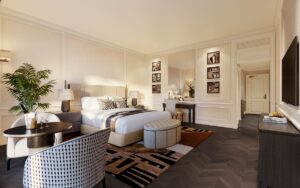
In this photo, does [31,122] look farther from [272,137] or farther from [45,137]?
[272,137]

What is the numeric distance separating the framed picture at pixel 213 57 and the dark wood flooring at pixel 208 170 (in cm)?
295

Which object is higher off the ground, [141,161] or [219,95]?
[219,95]

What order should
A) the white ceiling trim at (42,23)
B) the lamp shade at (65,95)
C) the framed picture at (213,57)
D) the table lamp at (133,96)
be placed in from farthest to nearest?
the table lamp at (133,96) → the framed picture at (213,57) → the lamp shade at (65,95) → the white ceiling trim at (42,23)

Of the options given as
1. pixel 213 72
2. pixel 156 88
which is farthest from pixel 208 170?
pixel 156 88

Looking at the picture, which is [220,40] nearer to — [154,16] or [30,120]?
[154,16]

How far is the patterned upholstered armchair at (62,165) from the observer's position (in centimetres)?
126

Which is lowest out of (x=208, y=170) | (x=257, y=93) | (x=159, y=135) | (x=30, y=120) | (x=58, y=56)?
(x=208, y=170)

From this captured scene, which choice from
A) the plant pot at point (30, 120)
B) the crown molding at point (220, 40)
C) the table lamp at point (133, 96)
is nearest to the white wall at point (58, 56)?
the table lamp at point (133, 96)

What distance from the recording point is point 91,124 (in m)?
4.05

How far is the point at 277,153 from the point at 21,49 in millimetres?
5211

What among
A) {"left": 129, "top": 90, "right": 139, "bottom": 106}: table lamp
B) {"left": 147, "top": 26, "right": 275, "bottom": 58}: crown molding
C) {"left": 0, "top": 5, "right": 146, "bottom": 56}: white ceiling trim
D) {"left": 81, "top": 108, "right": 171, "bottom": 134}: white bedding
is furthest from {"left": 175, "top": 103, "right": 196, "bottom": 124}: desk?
{"left": 0, "top": 5, "right": 146, "bottom": 56}: white ceiling trim

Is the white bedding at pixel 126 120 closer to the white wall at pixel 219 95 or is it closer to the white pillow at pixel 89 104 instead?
the white pillow at pixel 89 104

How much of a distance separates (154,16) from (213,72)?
2951 millimetres

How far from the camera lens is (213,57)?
5414 mm
